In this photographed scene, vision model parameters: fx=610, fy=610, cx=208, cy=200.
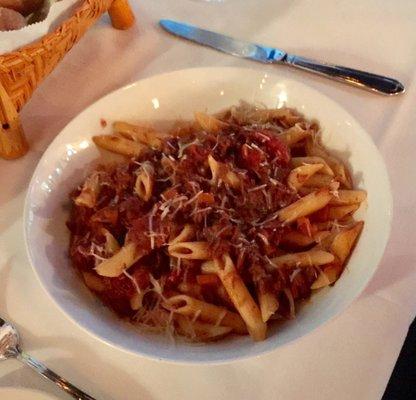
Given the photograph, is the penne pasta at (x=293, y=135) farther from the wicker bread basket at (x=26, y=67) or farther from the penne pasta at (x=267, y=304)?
the wicker bread basket at (x=26, y=67)

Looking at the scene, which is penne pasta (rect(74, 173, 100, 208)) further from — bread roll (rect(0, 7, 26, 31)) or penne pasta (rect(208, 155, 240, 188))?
bread roll (rect(0, 7, 26, 31))

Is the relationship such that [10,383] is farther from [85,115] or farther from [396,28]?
[396,28]

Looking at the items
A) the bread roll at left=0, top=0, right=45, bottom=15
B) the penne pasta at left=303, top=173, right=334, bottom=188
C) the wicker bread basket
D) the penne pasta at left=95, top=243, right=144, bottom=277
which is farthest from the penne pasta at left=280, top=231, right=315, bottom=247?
the bread roll at left=0, top=0, right=45, bottom=15

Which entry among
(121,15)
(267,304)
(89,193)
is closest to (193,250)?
(267,304)

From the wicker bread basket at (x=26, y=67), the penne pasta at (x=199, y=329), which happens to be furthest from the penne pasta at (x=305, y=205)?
the wicker bread basket at (x=26, y=67)

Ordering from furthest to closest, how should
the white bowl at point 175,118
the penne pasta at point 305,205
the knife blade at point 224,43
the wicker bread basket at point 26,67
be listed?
the knife blade at point 224,43 < the wicker bread basket at point 26,67 < the penne pasta at point 305,205 < the white bowl at point 175,118

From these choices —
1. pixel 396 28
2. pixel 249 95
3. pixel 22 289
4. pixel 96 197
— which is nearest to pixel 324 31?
pixel 396 28
